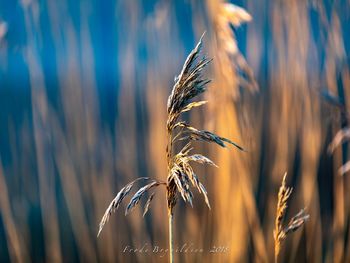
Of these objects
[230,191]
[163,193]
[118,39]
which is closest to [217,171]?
[230,191]

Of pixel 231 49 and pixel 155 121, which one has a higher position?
pixel 231 49

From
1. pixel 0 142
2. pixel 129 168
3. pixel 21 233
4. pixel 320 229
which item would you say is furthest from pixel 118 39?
pixel 320 229

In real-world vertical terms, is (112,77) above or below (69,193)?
above

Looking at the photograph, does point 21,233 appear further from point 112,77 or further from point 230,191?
point 230,191

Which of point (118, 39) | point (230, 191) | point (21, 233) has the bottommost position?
point (21, 233)

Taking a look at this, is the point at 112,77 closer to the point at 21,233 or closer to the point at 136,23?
the point at 136,23

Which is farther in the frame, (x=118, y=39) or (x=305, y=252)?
(x=305, y=252)
